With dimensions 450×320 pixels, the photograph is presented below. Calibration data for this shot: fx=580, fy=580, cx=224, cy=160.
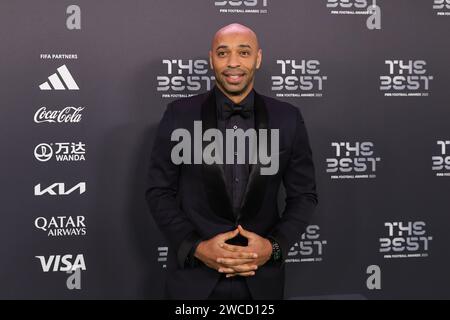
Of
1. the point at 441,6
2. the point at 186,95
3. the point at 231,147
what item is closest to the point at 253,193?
the point at 231,147

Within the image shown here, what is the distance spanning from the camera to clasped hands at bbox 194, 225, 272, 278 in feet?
7.39

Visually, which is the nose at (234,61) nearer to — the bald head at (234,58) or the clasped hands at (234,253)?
the bald head at (234,58)

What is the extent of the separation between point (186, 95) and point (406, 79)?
4.13 ft

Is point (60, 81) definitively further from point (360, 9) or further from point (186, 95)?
point (360, 9)

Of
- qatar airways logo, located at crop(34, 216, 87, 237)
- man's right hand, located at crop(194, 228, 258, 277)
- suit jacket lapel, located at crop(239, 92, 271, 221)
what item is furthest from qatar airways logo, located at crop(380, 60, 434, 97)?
qatar airways logo, located at crop(34, 216, 87, 237)

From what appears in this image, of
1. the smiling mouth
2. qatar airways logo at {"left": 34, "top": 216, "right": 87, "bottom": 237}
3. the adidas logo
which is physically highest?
the adidas logo

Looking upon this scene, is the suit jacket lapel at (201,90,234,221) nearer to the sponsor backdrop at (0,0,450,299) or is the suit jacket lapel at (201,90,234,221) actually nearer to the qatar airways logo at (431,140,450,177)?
the sponsor backdrop at (0,0,450,299)

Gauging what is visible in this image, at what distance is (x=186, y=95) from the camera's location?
3.11 meters

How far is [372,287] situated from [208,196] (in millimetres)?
1461

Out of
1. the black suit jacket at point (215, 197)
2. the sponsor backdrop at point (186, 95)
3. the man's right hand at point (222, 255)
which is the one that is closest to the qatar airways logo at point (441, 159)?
the sponsor backdrop at point (186, 95)

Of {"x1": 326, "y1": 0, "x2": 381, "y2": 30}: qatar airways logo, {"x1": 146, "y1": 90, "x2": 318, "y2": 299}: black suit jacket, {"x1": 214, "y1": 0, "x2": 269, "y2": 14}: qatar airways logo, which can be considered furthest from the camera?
{"x1": 326, "y1": 0, "x2": 381, "y2": 30}: qatar airways logo

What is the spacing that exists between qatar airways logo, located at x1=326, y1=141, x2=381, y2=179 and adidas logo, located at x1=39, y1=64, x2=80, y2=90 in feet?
4.75

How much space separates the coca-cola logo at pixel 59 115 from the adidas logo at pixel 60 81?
0.11 metres
